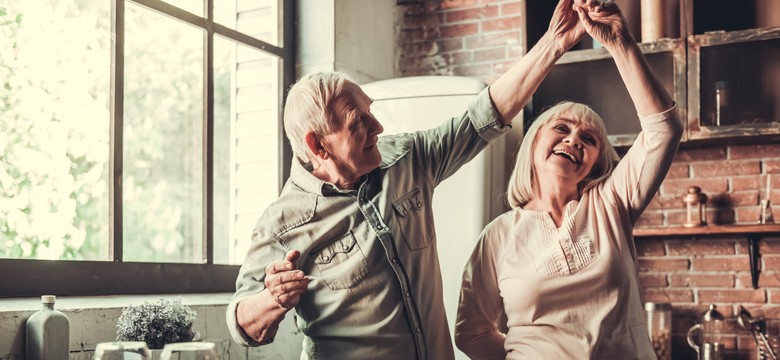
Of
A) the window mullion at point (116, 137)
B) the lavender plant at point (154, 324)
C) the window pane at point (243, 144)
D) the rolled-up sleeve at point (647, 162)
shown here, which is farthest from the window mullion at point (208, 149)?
the rolled-up sleeve at point (647, 162)

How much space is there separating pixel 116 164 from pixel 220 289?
66cm

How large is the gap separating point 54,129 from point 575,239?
153cm

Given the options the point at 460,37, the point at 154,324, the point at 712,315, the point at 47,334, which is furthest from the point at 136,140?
the point at 712,315

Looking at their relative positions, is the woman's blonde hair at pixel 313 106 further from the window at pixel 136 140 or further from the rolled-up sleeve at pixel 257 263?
the window at pixel 136 140

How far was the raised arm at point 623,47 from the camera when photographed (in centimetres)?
178

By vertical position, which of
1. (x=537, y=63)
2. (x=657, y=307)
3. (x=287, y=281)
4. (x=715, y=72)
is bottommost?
(x=657, y=307)

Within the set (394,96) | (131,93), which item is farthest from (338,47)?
(131,93)

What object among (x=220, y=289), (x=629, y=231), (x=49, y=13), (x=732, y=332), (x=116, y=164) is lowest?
(x=732, y=332)

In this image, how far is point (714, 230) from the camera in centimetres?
310

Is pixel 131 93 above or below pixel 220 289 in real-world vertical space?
above

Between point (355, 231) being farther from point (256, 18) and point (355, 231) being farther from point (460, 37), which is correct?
point (460, 37)

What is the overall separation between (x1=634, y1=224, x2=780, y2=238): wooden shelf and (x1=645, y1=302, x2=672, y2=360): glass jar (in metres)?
0.27

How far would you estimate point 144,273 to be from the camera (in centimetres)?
259

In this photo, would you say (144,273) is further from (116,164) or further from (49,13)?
(49,13)
